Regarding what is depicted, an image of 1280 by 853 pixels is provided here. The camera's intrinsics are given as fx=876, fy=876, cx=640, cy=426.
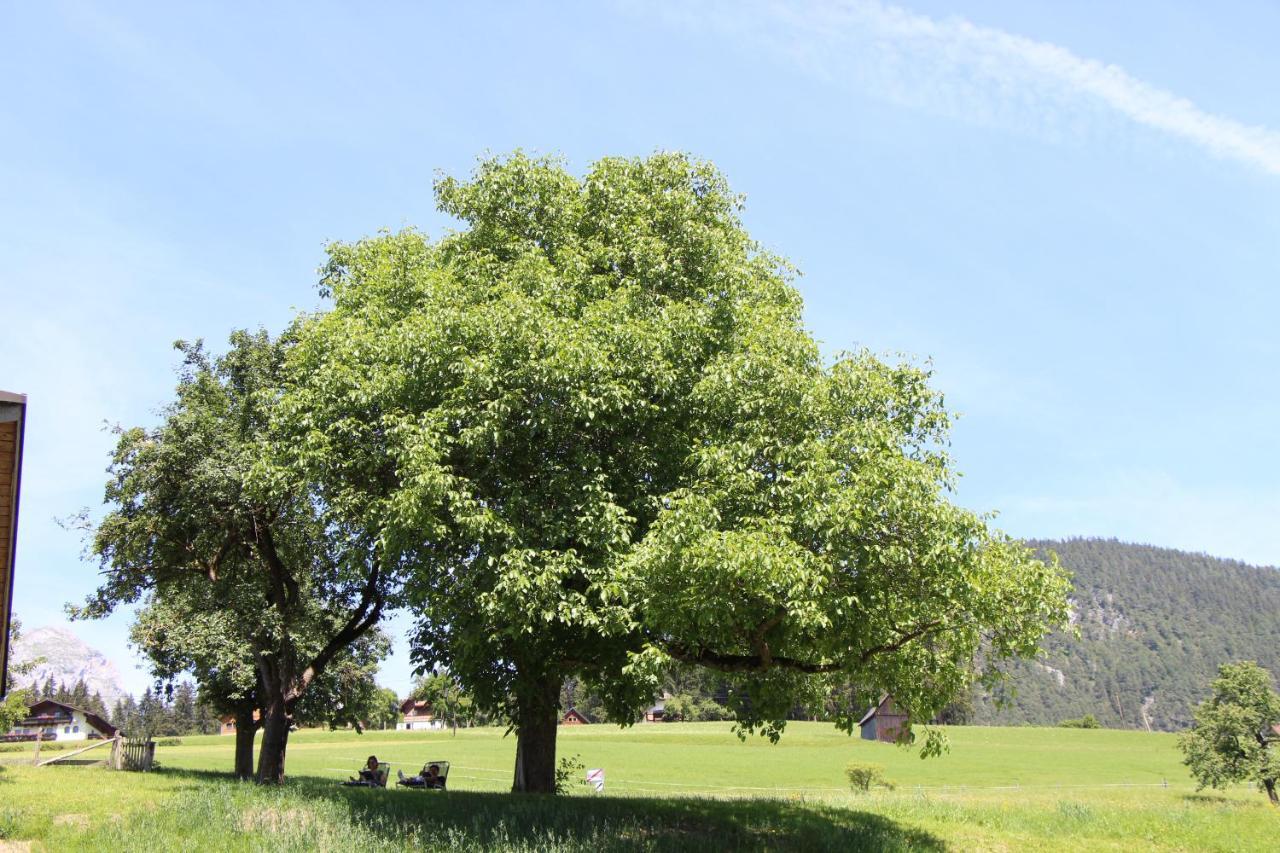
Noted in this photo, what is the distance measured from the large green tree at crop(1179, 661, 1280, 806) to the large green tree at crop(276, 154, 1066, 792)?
4405cm

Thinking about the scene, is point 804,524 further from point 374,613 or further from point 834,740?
point 834,740

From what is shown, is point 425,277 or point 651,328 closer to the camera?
point 651,328

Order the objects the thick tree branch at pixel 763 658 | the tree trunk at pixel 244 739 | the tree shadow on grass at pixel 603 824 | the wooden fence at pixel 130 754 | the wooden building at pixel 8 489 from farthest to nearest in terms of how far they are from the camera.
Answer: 1. the tree trunk at pixel 244 739
2. the wooden fence at pixel 130 754
3. the thick tree branch at pixel 763 658
4. the tree shadow on grass at pixel 603 824
5. the wooden building at pixel 8 489

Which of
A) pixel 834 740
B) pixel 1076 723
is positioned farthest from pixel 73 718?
pixel 1076 723

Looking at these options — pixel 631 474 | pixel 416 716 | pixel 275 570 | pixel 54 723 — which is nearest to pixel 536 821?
pixel 631 474

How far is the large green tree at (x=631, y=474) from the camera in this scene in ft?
52.0

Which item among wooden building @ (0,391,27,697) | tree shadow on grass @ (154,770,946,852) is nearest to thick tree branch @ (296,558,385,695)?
tree shadow on grass @ (154,770,946,852)

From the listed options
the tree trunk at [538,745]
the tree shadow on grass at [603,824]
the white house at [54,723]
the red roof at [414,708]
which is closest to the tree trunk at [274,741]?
the tree shadow on grass at [603,824]

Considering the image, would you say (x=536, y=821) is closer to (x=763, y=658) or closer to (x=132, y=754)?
(x=763, y=658)

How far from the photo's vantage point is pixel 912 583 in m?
16.5

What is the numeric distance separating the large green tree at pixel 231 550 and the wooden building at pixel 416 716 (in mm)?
150830

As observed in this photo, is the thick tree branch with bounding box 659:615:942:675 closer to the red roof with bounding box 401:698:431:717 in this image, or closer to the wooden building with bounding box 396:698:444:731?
the wooden building with bounding box 396:698:444:731

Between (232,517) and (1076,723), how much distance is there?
190m

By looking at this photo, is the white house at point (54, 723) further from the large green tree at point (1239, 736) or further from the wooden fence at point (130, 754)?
the large green tree at point (1239, 736)
